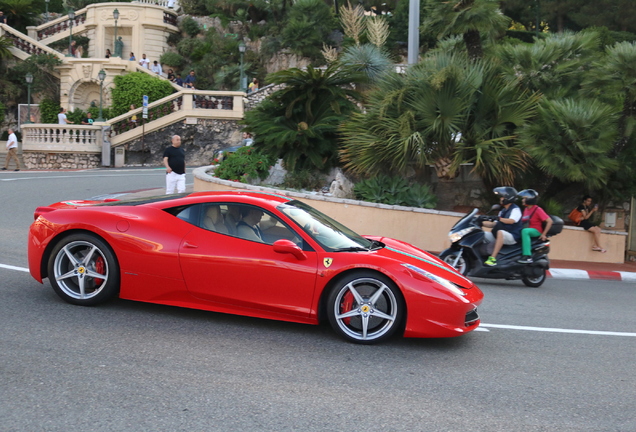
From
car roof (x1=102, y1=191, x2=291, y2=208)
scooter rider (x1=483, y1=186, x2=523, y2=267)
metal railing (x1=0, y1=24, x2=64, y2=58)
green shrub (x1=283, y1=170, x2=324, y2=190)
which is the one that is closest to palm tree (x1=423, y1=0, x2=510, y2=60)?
green shrub (x1=283, y1=170, x2=324, y2=190)

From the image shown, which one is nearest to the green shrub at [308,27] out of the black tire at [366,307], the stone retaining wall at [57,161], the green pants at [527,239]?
the stone retaining wall at [57,161]

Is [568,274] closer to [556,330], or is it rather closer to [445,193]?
[445,193]

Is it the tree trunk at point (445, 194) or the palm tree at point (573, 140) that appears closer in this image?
the palm tree at point (573, 140)

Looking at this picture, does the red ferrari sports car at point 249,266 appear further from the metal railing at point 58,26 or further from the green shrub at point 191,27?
the metal railing at point 58,26

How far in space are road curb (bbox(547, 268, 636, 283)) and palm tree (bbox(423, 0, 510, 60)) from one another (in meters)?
5.70

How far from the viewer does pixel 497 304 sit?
8328mm

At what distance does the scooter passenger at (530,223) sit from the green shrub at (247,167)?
22.1 feet

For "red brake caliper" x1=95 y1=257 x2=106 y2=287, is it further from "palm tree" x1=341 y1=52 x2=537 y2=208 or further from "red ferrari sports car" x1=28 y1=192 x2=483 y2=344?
"palm tree" x1=341 y1=52 x2=537 y2=208

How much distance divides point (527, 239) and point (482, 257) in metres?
0.70

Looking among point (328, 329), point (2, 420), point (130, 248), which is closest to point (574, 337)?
point (328, 329)

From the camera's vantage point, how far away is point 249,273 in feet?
19.8

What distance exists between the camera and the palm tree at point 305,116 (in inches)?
595

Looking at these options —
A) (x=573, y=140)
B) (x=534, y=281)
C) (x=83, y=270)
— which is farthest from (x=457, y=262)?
(x=83, y=270)

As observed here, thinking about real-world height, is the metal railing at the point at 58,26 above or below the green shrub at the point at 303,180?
above
